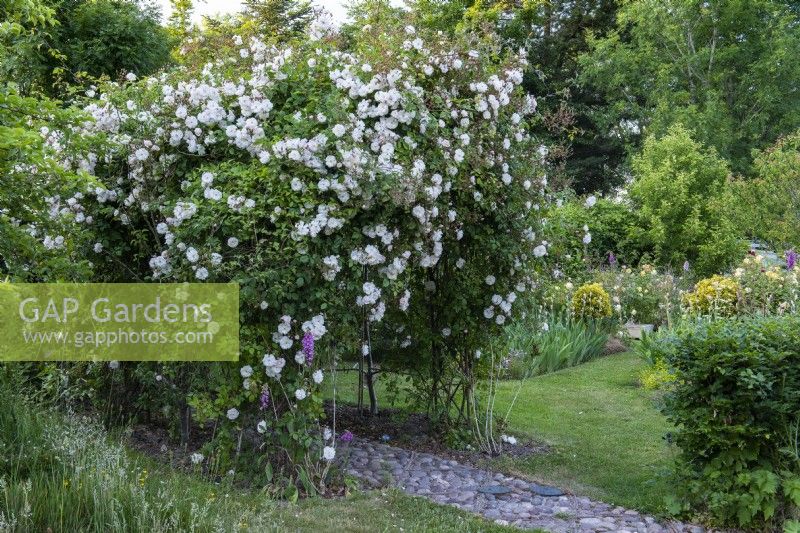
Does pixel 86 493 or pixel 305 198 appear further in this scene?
pixel 305 198

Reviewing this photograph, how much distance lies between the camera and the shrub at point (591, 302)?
991cm

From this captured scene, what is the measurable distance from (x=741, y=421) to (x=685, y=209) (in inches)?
418

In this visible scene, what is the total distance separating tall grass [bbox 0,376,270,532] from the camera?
304 centimetres

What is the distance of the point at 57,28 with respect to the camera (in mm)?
9055

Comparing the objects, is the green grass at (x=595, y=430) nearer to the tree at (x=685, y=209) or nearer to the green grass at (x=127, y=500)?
the green grass at (x=127, y=500)

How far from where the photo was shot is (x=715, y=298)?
368 inches

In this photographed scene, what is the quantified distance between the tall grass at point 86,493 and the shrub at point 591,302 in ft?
21.9

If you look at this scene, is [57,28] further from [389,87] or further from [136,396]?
[389,87]

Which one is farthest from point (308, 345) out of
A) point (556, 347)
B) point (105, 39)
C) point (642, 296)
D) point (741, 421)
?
point (642, 296)

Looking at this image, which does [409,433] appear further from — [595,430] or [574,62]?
[574,62]

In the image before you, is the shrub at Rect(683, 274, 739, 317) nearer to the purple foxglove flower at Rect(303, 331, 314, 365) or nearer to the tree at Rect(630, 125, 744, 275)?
the tree at Rect(630, 125, 744, 275)

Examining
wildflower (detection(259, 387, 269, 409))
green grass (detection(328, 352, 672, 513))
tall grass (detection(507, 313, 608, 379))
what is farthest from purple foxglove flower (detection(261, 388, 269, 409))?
tall grass (detection(507, 313, 608, 379))

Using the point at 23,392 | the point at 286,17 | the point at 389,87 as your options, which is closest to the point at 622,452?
the point at 389,87

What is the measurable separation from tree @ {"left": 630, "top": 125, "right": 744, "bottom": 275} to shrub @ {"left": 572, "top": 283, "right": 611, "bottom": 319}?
3.98m
